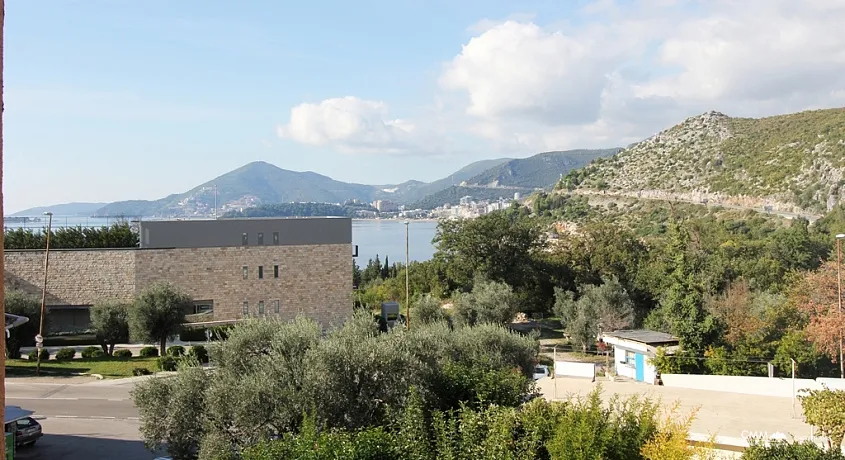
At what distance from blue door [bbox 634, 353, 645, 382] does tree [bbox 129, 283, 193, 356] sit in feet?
70.1

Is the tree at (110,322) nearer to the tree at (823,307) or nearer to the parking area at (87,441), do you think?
the parking area at (87,441)

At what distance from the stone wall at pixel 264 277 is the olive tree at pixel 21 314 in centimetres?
562

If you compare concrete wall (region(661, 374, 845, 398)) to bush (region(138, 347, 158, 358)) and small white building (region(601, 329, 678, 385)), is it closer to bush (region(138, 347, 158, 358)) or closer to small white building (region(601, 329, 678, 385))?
small white building (region(601, 329, 678, 385))

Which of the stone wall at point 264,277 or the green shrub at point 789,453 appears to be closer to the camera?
the green shrub at point 789,453

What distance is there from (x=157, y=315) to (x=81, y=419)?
10379mm

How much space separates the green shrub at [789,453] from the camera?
10.2 m

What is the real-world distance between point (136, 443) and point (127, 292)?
21794 millimetres

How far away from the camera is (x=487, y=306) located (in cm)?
3497

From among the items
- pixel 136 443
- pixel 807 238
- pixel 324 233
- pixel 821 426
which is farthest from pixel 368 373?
pixel 807 238

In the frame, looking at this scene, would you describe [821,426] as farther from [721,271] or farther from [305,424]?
[721,271]

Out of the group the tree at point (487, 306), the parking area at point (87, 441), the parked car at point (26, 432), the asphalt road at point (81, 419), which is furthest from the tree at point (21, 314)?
the tree at point (487, 306)

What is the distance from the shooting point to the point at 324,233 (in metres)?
40.5

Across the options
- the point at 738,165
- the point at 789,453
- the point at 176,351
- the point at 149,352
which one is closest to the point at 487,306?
the point at 176,351

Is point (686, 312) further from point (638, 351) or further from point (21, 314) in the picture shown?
point (21, 314)
